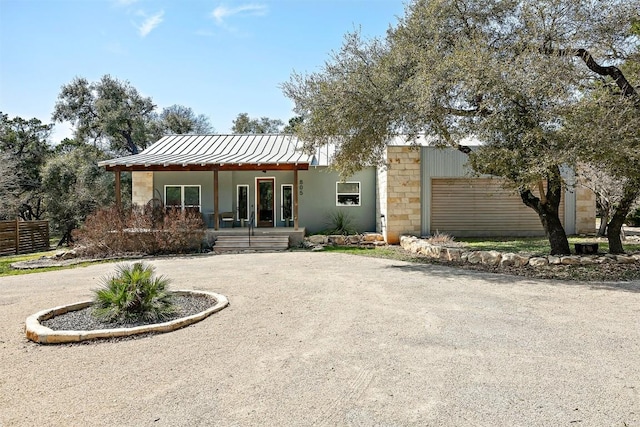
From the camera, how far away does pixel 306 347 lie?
4.40 m

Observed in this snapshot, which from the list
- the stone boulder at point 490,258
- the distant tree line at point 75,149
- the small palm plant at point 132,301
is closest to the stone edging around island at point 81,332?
the small palm plant at point 132,301

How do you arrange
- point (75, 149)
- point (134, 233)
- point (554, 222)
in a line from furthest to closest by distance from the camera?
1. point (75, 149)
2. point (134, 233)
3. point (554, 222)


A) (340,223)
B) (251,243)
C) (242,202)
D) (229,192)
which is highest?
(229,192)

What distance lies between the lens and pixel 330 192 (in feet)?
56.9

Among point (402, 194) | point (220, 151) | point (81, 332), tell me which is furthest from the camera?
Answer: point (220, 151)

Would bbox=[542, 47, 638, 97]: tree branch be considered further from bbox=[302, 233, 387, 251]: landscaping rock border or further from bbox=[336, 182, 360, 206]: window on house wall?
bbox=[336, 182, 360, 206]: window on house wall

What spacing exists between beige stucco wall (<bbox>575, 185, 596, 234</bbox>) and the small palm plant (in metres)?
15.3

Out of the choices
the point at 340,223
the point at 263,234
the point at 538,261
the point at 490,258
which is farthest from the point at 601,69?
the point at 263,234

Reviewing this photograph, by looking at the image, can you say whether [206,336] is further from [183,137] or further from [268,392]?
[183,137]

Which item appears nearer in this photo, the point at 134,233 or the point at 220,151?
the point at 134,233

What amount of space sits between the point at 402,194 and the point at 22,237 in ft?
49.9

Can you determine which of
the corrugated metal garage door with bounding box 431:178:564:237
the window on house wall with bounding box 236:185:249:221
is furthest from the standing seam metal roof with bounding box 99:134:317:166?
the corrugated metal garage door with bounding box 431:178:564:237

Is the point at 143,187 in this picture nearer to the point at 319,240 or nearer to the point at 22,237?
the point at 22,237

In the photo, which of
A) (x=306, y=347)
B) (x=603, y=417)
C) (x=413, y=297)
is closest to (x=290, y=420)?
(x=306, y=347)
